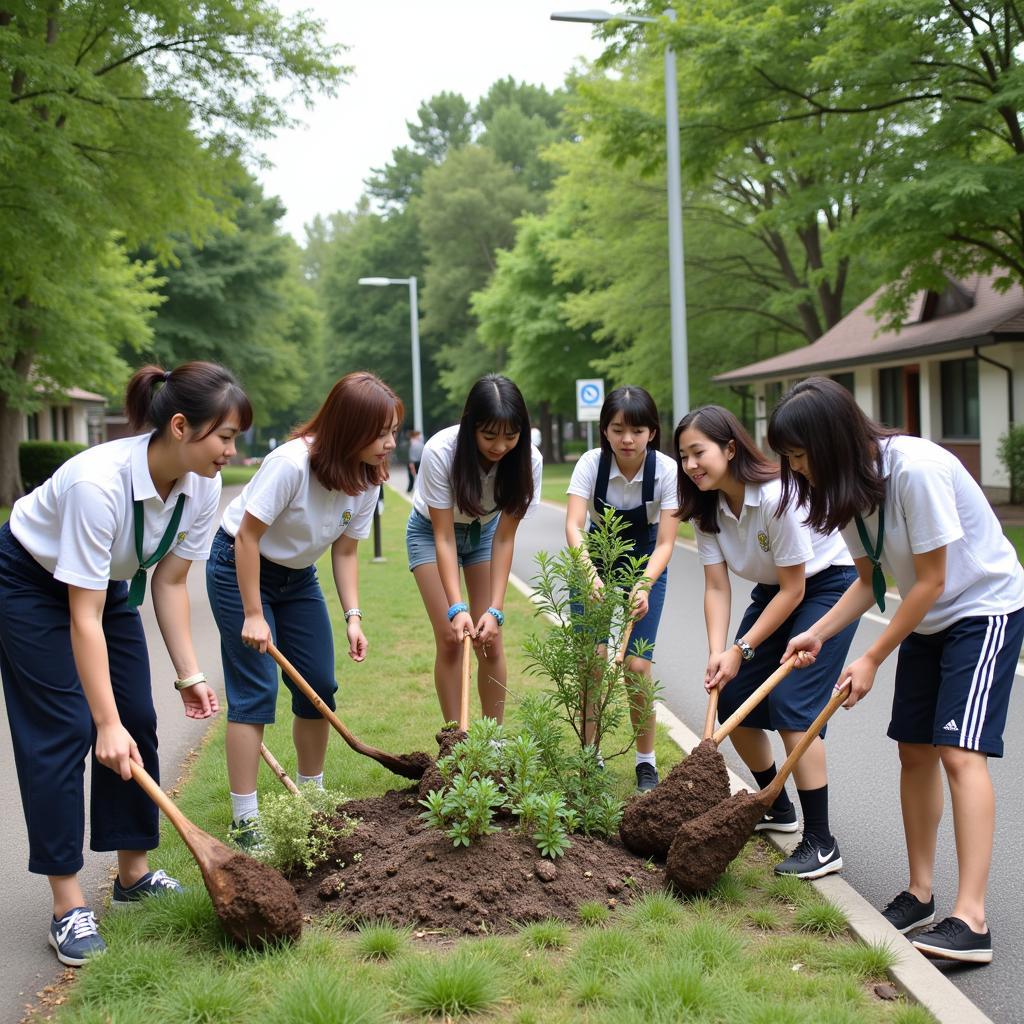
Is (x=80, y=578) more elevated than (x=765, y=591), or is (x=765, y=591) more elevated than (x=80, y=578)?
(x=80, y=578)

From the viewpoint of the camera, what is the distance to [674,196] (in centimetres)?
1592

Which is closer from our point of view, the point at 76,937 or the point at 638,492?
the point at 76,937

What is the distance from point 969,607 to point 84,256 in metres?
15.4

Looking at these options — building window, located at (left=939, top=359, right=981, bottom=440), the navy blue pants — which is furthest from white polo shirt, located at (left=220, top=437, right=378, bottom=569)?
building window, located at (left=939, top=359, right=981, bottom=440)

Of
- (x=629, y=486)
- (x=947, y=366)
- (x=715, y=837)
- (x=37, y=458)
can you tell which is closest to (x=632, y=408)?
(x=629, y=486)

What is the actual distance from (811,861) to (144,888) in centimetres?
248

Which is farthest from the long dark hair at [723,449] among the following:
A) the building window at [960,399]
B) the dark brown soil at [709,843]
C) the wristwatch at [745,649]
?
the building window at [960,399]

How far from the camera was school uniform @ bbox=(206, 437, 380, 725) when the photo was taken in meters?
4.45

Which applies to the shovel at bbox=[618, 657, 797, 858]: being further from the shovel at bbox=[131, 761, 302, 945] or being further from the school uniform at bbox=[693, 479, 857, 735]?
the shovel at bbox=[131, 761, 302, 945]

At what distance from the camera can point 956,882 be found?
4457mm

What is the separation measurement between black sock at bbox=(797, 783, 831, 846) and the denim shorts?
189 cm

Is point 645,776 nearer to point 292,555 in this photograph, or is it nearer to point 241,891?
point 292,555

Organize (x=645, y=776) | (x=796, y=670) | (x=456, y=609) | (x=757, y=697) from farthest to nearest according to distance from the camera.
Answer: (x=645, y=776), (x=456, y=609), (x=796, y=670), (x=757, y=697)

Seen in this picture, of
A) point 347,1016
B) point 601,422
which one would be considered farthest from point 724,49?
point 347,1016
